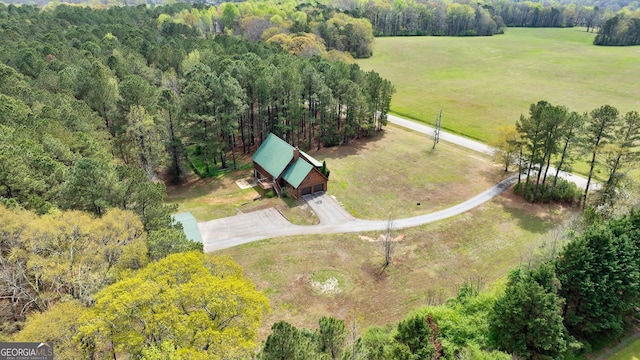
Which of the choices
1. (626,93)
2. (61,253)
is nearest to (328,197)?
(61,253)

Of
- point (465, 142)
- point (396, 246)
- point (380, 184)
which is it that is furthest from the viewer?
point (465, 142)

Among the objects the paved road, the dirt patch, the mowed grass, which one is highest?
the paved road

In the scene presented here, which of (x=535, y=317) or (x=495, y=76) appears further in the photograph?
(x=495, y=76)

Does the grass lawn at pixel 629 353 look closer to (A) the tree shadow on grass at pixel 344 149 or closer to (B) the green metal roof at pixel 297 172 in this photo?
(B) the green metal roof at pixel 297 172

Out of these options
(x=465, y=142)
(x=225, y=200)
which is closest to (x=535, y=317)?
(x=225, y=200)

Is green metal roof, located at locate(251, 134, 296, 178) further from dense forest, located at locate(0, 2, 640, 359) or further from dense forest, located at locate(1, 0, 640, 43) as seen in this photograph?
dense forest, located at locate(1, 0, 640, 43)

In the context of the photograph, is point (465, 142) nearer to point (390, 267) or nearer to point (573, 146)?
point (573, 146)

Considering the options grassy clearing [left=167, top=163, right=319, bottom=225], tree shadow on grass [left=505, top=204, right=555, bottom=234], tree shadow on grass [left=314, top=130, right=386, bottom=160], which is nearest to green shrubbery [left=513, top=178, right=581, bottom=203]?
tree shadow on grass [left=505, top=204, right=555, bottom=234]

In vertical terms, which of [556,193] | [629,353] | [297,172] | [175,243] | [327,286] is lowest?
[327,286]
